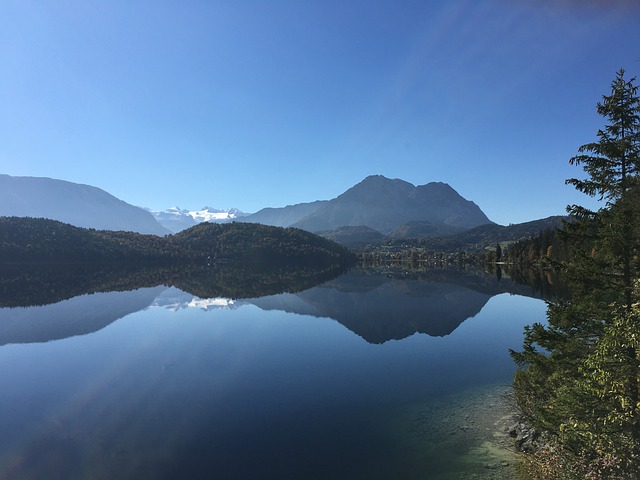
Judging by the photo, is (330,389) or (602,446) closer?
(602,446)

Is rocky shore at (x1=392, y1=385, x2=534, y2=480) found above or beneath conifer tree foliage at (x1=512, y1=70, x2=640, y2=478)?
beneath

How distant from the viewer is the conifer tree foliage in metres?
15.0

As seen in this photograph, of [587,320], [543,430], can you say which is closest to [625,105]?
[587,320]

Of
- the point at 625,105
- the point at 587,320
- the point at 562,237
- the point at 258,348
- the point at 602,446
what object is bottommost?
the point at 258,348

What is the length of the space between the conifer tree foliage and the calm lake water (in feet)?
21.7

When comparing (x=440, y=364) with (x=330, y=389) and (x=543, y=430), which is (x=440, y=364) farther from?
(x=543, y=430)

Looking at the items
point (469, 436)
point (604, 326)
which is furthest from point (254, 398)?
point (604, 326)

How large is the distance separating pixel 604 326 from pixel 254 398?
1145 inches

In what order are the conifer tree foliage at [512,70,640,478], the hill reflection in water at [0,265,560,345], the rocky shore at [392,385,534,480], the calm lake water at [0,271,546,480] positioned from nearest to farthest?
the conifer tree foliage at [512,70,640,478] < the rocky shore at [392,385,534,480] < the calm lake water at [0,271,546,480] < the hill reflection in water at [0,265,560,345]

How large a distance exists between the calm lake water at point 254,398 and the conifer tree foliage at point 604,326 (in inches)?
260

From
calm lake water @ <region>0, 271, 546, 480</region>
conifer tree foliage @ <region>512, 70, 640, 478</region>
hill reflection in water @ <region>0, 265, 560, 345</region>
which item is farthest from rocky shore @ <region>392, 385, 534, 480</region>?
hill reflection in water @ <region>0, 265, 560, 345</region>

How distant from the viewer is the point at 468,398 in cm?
3397

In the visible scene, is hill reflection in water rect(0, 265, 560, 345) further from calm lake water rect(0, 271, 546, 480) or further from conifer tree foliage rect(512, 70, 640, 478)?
conifer tree foliage rect(512, 70, 640, 478)

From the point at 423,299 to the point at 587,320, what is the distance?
99237mm
